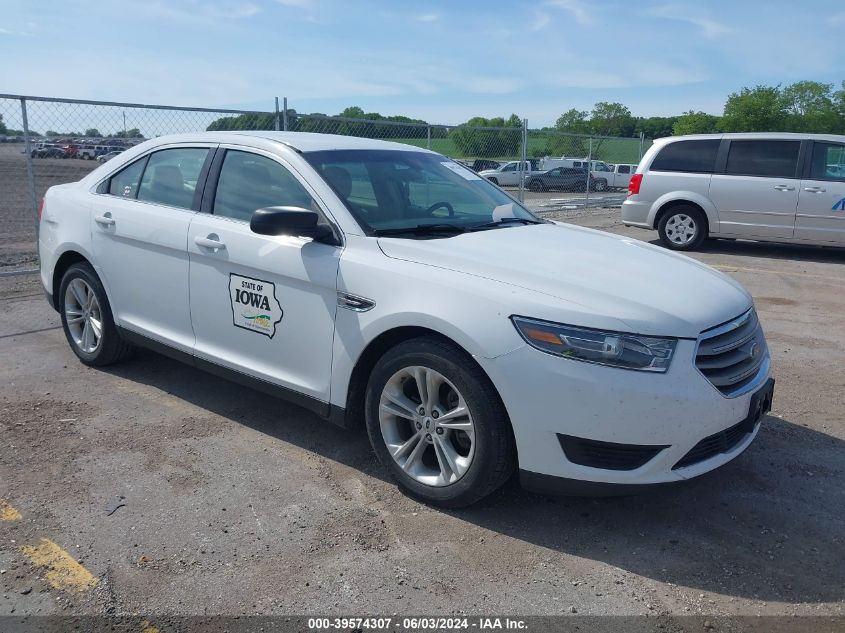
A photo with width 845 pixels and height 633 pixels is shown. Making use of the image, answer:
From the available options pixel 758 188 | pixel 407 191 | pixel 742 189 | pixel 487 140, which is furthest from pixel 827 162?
pixel 407 191

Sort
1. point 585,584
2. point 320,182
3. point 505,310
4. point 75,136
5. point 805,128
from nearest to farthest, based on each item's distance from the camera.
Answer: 1. point 585,584
2. point 505,310
3. point 320,182
4. point 75,136
5. point 805,128

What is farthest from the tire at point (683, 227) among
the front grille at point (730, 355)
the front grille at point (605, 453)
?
the front grille at point (605, 453)

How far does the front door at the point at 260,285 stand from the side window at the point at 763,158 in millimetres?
9140

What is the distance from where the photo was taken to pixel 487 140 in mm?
15508

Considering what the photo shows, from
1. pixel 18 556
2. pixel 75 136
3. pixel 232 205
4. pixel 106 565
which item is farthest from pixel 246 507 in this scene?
pixel 75 136

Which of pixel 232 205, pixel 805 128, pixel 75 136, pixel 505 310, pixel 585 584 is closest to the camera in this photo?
pixel 585 584

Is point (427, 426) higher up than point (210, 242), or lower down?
lower down

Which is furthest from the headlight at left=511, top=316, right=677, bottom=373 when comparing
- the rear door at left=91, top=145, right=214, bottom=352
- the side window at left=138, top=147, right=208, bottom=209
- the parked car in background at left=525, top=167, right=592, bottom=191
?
the parked car in background at left=525, top=167, right=592, bottom=191

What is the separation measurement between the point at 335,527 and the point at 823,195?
9.94 m

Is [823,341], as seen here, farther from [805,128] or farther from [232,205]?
[805,128]

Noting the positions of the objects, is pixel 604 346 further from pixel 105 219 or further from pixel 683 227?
pixel 683 227

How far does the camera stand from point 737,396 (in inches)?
129

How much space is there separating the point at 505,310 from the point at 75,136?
7.87m

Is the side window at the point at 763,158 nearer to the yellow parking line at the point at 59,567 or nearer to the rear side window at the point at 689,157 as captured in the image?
the rear side window at the point at 689,157
